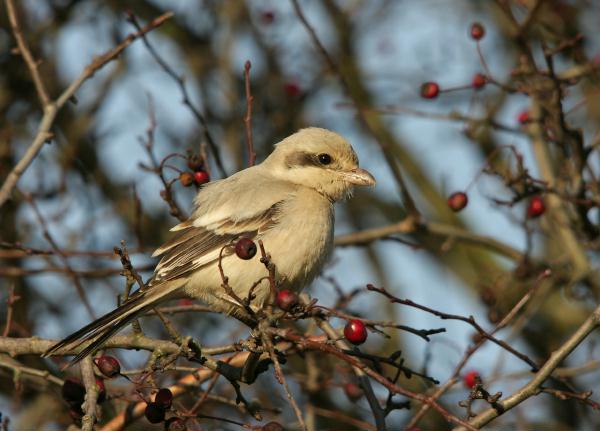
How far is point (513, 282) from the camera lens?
6.19m

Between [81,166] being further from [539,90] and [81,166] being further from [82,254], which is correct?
[539,90]

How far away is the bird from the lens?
4074 millimetres

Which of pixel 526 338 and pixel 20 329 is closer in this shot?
pixel 20 329

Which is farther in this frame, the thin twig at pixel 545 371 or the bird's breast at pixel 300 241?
the bird's breast at pixel 300 241

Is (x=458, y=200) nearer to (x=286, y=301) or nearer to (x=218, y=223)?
(x=218, y=223)

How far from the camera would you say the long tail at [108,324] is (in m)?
3.60

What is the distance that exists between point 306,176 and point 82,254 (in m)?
1.49

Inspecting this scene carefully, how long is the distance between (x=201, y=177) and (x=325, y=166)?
2.54 feet

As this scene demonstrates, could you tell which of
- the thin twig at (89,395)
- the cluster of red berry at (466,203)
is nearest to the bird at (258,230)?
the thin twig at (89,395)

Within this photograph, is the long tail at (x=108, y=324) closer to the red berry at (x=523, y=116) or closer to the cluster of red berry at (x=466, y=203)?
the cluster of red berry at (x=466, y=203)

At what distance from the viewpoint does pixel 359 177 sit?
4.75 m

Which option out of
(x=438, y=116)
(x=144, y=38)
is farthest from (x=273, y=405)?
(x=144, y=38)

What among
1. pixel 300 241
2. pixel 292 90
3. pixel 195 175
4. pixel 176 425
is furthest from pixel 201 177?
pixel 292 90

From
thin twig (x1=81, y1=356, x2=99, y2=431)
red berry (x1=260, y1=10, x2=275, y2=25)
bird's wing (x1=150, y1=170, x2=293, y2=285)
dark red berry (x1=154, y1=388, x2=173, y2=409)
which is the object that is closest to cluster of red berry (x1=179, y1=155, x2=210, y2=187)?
bird's wing (x1=150, y1=170, x2=293, y2=285)
